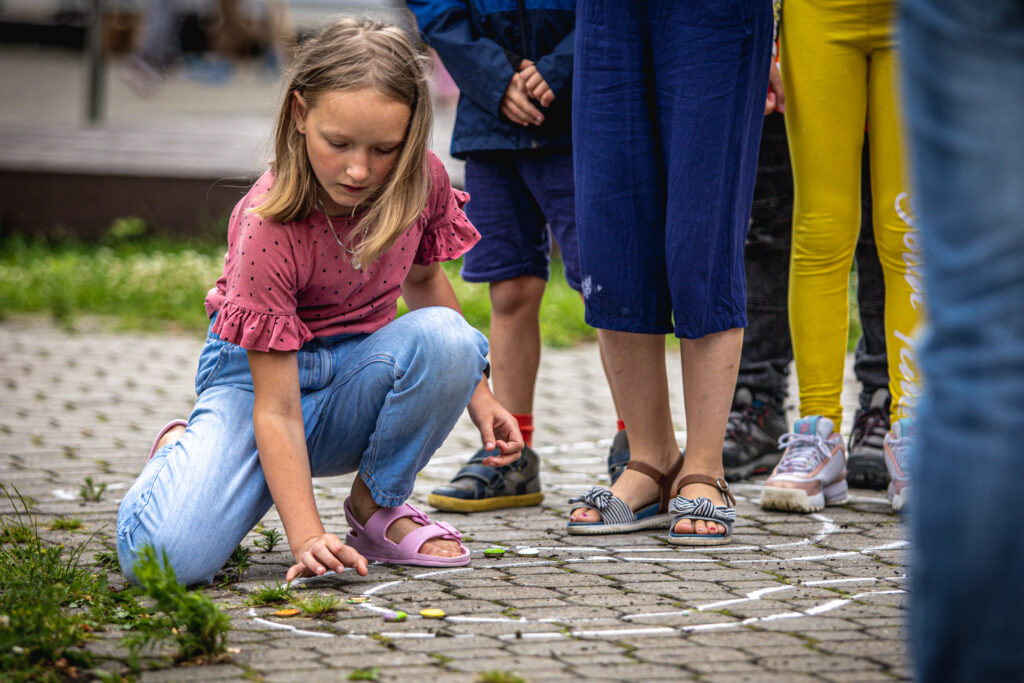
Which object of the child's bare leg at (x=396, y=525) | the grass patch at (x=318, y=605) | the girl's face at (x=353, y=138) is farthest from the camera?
the child's bare leg at (x=396, y=525)

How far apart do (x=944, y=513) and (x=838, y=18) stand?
2.35m

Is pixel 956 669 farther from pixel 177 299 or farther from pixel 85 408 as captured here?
pixel 177 299

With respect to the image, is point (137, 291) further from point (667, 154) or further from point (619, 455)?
point (667, 154)

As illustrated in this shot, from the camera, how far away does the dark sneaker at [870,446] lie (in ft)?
12.9

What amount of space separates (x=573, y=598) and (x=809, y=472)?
1.16 m

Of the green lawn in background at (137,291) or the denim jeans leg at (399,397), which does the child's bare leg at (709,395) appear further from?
the green lawn in background at (137,291)

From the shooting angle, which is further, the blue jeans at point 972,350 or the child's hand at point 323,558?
the child's hand at point 323,558

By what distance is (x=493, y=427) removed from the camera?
119 inches

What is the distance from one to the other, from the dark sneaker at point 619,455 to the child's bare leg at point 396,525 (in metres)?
0.81

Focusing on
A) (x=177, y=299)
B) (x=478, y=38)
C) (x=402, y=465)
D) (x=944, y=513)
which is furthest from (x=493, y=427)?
(x=177, y=299)

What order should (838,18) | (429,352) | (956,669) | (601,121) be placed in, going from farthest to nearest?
1. (838,18)
2. (601,121)
3. (429,352)
4. (956,669)

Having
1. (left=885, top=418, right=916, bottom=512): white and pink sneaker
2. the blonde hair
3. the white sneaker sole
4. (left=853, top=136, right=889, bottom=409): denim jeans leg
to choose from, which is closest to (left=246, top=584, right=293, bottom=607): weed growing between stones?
the blonde hair

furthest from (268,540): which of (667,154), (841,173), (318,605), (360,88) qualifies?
(841,173)

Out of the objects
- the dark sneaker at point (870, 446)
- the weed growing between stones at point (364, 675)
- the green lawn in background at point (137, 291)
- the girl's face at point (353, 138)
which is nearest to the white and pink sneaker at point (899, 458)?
the dark sneaker at point (870, 446)
